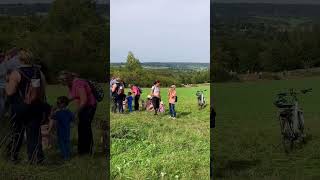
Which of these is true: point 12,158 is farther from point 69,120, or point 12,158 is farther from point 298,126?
point 298,126

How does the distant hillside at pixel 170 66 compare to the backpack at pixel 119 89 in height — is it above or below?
above

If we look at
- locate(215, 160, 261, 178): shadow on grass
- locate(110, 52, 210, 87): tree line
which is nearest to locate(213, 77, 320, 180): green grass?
locate(215, 160, 261, 178): shadow on grass

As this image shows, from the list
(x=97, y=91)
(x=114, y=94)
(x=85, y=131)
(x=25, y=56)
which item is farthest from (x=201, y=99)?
(x=25, y=56)

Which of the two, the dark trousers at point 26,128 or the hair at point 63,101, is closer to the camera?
the dark trousers at point 26,128

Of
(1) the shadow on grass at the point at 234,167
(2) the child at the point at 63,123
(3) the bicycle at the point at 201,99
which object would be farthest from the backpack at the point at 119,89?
(1) the shadow on grass at the point at 234,167

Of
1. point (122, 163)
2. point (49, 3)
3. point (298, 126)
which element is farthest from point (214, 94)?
point (49, 3)

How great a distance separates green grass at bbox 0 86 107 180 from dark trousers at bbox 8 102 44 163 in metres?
0.09

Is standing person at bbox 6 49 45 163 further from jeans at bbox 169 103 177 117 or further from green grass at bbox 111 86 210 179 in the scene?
jeans at bbox 169 103 177 117

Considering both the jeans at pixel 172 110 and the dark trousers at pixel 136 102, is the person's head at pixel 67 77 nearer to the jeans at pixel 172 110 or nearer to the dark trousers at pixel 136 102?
the dark trousers at pixel 136 102

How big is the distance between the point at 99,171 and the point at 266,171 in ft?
7.52

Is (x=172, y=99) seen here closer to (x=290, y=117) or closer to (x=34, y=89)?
(x=290, y=117)

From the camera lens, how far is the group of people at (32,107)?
22.3 feet

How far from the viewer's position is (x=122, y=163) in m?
8.23

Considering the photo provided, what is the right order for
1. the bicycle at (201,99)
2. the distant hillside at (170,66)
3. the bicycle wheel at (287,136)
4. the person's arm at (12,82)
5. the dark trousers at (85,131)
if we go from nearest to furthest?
the person's arm at (12,82) < the dark trousers at (85,131) < the bicycle wheel at (287,136) < the distant hillside at (170,66) < the bicycle at (201,99)
